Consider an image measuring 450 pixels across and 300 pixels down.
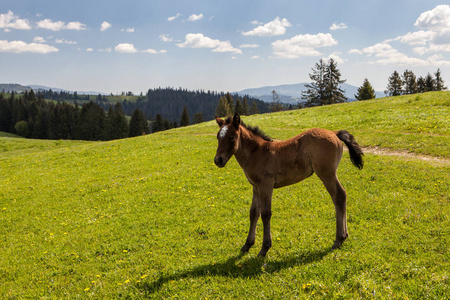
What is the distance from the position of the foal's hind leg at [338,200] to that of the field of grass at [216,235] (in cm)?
31

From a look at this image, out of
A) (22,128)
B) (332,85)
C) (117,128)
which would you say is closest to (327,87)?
(332,85)

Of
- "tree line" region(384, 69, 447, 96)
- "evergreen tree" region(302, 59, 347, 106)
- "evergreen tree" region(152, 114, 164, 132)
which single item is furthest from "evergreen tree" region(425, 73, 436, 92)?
"evergreen tree" region(152, 114, 164, 132)

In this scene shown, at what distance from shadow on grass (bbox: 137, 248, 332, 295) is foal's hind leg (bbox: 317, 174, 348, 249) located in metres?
0.51

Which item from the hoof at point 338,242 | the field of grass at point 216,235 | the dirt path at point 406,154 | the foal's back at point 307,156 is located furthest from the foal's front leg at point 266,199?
the dirt path at point 406,154

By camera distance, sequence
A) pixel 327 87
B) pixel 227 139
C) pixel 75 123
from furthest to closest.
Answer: pixel 75 123 → pixel 327 87 → pixel 227 139

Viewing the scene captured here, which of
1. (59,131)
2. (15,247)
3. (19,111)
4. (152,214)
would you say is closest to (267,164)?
(152,214)

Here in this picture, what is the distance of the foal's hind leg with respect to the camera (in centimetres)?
820

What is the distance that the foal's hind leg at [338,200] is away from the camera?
8.20m

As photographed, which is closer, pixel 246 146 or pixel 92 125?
pixel 246 146

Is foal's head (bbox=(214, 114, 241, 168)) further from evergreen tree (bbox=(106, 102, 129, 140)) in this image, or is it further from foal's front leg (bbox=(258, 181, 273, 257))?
evergreen tree (bbox=(106, 102, 129, 140))

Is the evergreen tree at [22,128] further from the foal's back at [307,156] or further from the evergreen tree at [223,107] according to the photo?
the foal's back at [307,156]

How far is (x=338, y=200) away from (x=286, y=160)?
75.5 inches

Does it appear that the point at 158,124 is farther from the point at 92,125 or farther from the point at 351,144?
the point at 351,144

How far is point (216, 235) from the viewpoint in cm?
1042
